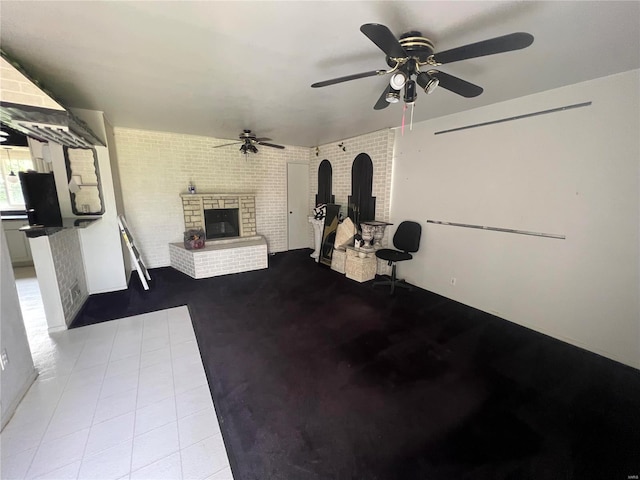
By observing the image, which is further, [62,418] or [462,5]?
[62,418]

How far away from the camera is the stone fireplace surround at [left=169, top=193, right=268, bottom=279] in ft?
14.1

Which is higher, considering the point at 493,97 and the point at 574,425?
the point at 493,97

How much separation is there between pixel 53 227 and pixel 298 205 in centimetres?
425

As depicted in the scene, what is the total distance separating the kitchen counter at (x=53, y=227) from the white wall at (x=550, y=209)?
4100 millimetres

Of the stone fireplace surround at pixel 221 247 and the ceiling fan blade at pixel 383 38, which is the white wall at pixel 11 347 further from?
the ceiling fan blade at pixel 383 38

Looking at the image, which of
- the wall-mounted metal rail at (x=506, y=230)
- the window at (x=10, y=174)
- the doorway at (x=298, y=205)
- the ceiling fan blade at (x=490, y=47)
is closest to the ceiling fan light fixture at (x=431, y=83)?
the ceiling fan blade at (x=490, y=47)

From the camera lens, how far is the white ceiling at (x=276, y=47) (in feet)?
4.58

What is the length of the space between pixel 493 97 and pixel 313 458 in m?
3.63

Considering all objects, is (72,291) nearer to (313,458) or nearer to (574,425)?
(313,458)

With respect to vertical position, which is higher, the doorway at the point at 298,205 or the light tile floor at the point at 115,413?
the doorway at the point at 298,205

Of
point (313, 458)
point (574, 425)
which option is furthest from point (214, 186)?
point (574, 425)

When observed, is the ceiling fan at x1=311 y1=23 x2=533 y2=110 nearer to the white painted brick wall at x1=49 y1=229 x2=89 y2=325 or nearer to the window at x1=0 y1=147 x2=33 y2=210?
the white painted brick wall at x1=49 y1=229 x2=89 y2=325

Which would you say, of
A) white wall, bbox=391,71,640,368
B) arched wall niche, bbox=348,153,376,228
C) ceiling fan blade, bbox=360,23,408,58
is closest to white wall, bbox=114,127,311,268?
arched wall niche, bbox=348,153,376,228

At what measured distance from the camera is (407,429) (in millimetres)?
1651
